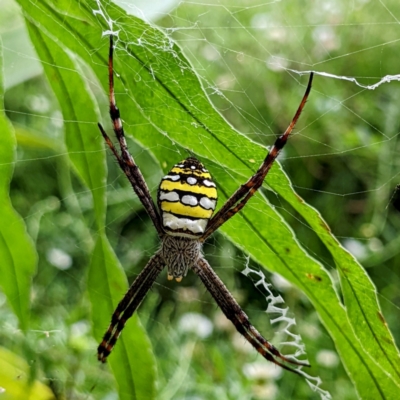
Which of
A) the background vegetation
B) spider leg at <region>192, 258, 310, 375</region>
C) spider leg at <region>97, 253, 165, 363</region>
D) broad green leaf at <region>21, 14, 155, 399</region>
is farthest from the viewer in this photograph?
spider leg at <region>192, 258, 310, 375</region>

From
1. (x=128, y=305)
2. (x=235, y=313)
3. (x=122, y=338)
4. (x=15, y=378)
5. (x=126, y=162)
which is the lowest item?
(x=15, y=378)

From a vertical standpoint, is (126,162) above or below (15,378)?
above

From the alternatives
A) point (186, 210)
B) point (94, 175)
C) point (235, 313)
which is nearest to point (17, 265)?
point (94, 175)

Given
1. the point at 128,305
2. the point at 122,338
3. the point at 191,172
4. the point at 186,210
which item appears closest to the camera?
the point at 191,172

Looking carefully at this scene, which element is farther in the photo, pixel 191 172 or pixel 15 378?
A: pixel 15 378

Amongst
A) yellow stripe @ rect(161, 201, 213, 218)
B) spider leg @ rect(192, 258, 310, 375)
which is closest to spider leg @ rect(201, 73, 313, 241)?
yellow stripe @ rect(161, 201, 213, 218)

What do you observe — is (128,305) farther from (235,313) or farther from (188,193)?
(188,193)

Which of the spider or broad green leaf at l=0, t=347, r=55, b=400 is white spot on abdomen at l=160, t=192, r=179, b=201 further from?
broad green leaf at l=0, t=347, r=55, b=400

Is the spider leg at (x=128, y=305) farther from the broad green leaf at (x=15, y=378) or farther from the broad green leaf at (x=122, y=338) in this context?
the broad green leaf at (x=15, y=378)
